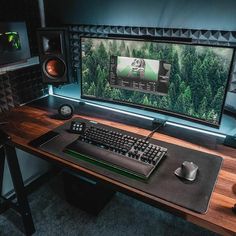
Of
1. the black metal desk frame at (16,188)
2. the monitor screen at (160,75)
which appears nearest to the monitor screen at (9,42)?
the monitor screen at (160,75)

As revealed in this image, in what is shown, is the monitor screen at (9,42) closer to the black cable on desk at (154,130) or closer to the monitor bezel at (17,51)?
the monitor bezel at (17,51)

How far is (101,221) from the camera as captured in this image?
1691 millimetres

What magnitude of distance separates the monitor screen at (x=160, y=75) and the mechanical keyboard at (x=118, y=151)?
252 millimetres

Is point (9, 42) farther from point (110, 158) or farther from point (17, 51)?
point (110, 158)

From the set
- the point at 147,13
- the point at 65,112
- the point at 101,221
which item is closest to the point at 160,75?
the point at 147,13

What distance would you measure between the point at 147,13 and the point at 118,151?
32.1 inches

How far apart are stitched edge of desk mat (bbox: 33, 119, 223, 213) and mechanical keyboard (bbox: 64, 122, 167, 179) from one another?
0.03 metres

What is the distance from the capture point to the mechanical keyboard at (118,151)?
3.37 ft

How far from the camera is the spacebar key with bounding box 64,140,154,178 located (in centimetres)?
101

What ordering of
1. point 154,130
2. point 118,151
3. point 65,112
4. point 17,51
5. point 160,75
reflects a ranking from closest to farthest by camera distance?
1. point 118,151
2. point 160,75
3. point 154,130
4. point 65,112
5. point 17,51

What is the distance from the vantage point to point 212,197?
2.99 feet

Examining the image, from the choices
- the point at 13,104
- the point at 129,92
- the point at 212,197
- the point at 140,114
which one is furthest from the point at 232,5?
the point at 13,104

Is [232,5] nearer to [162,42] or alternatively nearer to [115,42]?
[162,42]

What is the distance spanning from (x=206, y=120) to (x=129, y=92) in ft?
1.38
